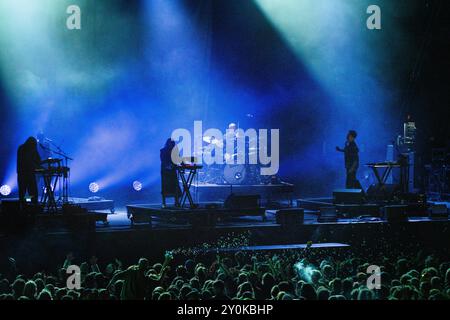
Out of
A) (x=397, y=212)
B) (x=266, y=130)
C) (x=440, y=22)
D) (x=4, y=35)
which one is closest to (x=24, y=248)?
(x=397, y=212)

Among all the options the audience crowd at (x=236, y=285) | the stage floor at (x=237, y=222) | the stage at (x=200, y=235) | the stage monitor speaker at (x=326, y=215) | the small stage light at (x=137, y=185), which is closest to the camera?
the audience crowd at (x=236, y=285)

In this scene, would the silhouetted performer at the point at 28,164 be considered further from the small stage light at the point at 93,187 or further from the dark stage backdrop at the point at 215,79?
the dark stage backdrop at the point at 215,79

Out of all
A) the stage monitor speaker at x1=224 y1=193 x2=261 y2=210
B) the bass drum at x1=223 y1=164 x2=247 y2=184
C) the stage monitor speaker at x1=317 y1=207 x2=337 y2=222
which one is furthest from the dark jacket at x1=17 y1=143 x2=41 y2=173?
the bass drum at x1=223 y1=164 x2=247 y2=184

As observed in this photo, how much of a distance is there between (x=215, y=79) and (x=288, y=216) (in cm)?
695

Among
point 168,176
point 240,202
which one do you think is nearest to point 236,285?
point 240,202

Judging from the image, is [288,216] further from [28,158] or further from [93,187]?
[93,187]

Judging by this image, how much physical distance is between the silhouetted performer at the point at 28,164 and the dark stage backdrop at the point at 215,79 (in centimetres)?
412

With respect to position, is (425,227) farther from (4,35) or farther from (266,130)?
(4,35)

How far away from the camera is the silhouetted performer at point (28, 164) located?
31.5 ft

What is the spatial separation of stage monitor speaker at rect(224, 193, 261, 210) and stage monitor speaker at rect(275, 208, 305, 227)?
1003 mm

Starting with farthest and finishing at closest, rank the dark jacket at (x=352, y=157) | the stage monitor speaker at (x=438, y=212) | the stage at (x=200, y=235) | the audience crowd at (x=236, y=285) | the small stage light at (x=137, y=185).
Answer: the small stage light at (x=137, y=185), the dark jacket at (x=352, y=157), the stage monitor speaker at (x=438, y=212), the stage at (x=200, y=235), the audience crowd at (x=236, y=285)

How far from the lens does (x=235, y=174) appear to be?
45.0 ft

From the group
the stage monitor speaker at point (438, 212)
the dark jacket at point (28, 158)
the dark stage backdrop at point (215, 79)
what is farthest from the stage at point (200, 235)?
the dark stage backdrop at point (215, 79)

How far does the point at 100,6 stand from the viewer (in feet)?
45.7
